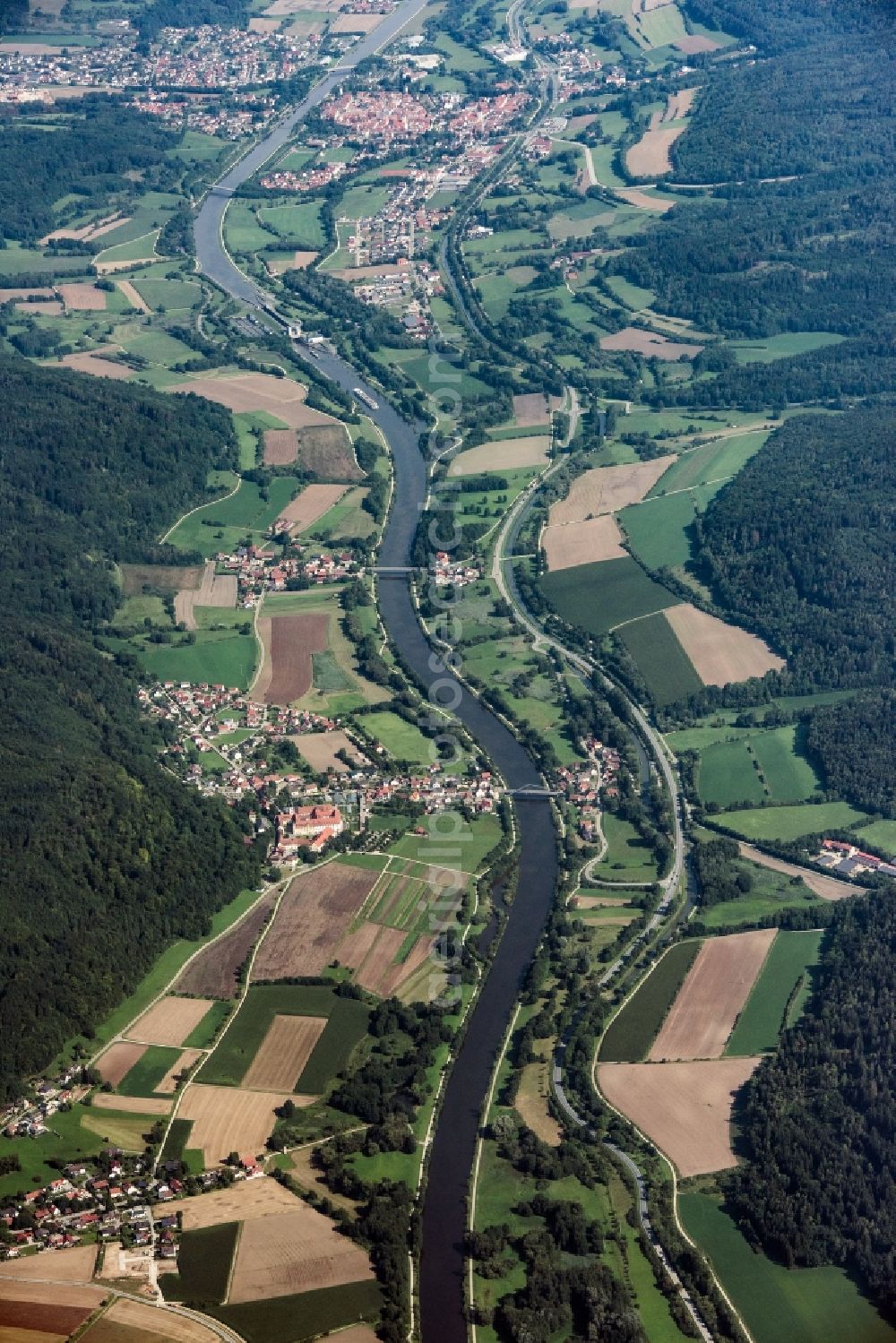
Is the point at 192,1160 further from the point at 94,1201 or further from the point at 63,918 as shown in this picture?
the point at 63,918

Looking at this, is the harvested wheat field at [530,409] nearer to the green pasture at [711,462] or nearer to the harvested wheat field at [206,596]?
the green pasture at [711,462]

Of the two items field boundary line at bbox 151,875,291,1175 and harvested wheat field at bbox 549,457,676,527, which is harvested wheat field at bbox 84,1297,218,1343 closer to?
field boundary line at bbox 151,875,291,1175

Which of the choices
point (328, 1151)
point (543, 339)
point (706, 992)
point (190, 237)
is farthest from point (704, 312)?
point (328, 1151)

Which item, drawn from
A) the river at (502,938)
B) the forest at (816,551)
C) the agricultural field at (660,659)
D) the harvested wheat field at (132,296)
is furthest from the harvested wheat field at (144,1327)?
the harvested wheat field at (132,296)

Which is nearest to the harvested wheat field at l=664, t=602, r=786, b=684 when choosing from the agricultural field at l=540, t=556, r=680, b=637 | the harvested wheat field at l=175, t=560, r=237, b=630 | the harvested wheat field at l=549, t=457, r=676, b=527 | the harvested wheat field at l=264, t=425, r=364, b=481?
the agricultural field at l=540, t=556, r=680, b=637

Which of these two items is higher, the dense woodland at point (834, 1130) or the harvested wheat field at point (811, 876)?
the dense woodland at point (834, 1130)
